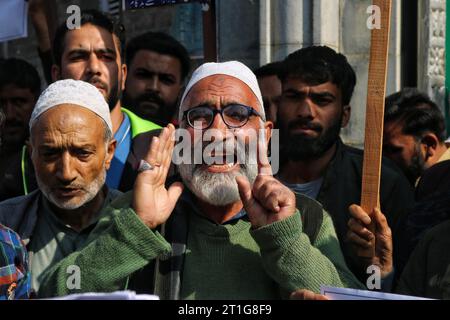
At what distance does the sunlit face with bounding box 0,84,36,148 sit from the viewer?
6.46 meters

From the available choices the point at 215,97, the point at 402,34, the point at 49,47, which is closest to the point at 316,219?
the point at 215,97

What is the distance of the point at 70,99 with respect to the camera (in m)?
4.81

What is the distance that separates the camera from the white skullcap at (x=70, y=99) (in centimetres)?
480

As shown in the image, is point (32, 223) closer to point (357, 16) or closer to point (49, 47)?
point (49, 47)

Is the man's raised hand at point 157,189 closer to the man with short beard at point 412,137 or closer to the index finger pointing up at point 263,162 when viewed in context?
the index finger pointing up at point 263,162

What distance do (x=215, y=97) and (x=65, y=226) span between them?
2.65ft

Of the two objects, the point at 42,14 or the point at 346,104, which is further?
the point at 42,14

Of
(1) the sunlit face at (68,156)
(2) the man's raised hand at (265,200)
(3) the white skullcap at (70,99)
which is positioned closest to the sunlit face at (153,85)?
(3) the white skullcap at (70,99)

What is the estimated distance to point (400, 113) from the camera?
6316 millimetres

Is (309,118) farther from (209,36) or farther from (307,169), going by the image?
(209,36)

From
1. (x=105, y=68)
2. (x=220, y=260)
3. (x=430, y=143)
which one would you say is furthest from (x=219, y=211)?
(x=430, y=143)

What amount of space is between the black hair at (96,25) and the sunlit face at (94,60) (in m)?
0.04

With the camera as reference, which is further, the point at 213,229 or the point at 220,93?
the point at 220,93

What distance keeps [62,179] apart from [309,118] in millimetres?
1527
